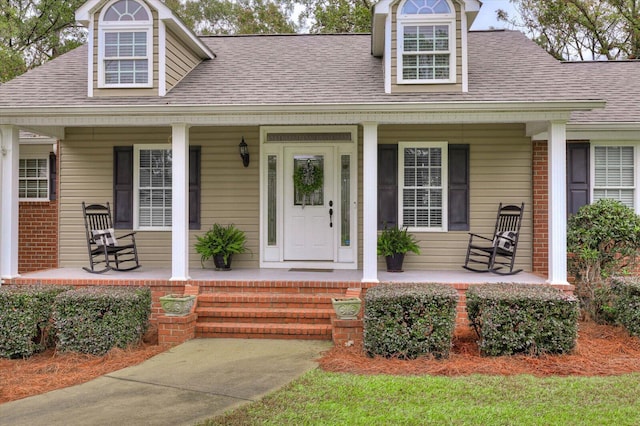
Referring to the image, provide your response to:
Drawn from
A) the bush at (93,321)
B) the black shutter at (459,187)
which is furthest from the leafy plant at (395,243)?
the bush at (93,321)

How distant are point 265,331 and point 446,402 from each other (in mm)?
2752

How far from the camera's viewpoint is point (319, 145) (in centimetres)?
830

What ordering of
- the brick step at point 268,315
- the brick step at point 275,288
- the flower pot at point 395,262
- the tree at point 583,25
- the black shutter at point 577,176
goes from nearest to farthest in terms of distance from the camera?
1. the brick step at point 268,315
2. the brick step at point 275,288
3. the flower pot at point 395,262
4. the black shutter at point 577,176
5. the tree at point 583,25

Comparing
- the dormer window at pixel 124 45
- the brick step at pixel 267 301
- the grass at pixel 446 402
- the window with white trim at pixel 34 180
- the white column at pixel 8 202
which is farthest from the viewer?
the window with white trim at pixel 34 180

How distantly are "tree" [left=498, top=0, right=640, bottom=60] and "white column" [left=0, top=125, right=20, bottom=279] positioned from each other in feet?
56.6

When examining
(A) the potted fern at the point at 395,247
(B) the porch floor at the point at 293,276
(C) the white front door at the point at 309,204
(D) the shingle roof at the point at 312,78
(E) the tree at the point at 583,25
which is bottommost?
(B) the porch floor at the point at 293,276

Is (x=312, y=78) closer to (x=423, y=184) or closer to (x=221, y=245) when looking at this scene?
(x=423, y=184)

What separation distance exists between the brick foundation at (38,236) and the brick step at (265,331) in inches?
153

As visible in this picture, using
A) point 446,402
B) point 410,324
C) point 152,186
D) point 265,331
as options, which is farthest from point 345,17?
point 446,402

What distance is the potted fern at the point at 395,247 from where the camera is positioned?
25.4ft

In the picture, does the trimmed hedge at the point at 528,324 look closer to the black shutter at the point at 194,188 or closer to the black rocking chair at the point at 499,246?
the black rocking chair at the point at 499,246

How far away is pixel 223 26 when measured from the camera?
79.2 ft

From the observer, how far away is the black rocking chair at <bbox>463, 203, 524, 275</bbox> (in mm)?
7547

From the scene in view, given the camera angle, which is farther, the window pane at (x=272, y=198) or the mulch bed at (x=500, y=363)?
the window pane at (x=272, y=198)
